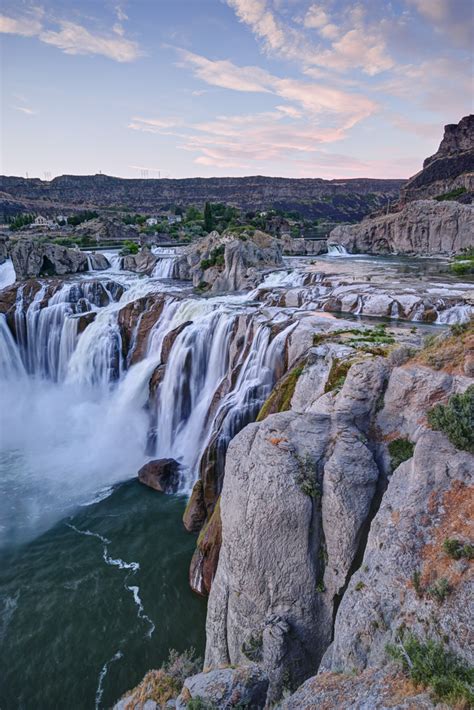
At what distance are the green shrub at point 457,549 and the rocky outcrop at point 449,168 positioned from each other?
11015 centimetres

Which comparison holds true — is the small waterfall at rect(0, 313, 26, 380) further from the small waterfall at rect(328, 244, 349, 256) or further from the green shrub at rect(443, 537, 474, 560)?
the small waterfall at rect(328, 244, 349, 256)

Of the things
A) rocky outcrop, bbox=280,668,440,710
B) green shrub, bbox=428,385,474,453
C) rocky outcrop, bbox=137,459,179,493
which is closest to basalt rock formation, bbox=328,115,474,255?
rocky outcrop, bbox=137,459,179,493

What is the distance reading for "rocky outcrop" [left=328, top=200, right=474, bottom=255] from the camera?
67.3 meters

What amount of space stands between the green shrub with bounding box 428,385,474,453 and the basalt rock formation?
64890 millimetres

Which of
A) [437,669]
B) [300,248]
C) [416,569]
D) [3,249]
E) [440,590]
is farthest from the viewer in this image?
[300,248]

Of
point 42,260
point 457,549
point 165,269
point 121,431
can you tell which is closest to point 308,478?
point 457,549

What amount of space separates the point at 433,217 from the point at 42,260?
61.3 meters

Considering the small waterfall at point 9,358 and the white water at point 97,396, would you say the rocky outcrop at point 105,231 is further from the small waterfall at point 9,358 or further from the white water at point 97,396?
the small waterfall at point 9,358

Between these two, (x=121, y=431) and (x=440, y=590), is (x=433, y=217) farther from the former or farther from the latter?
(x=440, y=590)

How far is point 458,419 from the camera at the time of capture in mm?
7621

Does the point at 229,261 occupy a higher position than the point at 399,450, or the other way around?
the point at 229,261

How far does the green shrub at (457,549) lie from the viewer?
6.12 metres

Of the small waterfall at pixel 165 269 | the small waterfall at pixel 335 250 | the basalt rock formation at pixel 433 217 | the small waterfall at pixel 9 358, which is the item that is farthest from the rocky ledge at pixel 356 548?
the small waterfall at pixel 335 250

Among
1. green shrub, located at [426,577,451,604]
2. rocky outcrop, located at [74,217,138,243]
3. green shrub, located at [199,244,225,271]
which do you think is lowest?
green shrub, located at [426,577,451,604]
